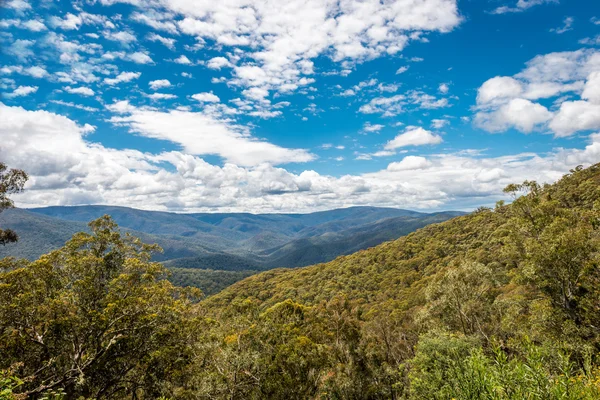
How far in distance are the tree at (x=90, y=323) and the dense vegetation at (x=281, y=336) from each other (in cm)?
8

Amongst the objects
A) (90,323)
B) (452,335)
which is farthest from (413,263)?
(90,323)

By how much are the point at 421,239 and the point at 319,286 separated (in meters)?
62.1

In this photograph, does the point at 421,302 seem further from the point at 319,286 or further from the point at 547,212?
Result: the point at 319,286

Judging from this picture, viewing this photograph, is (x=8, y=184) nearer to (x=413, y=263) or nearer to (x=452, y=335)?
(x=452, y=335)

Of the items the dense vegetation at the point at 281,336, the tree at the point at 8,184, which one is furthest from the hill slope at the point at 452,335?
the tree at the point at 8,184

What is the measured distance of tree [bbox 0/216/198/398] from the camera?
16625mm

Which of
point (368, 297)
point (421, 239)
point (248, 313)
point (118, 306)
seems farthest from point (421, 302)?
point (421, 239)

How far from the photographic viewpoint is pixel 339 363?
3275 centimetres

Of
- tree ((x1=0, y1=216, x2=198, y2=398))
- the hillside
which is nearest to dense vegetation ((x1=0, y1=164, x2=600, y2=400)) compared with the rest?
tree ((x1=0, y1=216, x2=198, y2=398))

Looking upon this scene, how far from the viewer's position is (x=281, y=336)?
3069 centimetres

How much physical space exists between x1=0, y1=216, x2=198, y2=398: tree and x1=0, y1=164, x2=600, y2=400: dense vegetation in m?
0.08

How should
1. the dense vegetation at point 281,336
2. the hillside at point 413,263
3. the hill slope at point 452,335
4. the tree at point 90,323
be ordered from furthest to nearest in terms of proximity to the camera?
the hillside at point 413,263 < the hill slope at point 452,335 < the tree at point 90,323 < the dense vegetation at point 281,336

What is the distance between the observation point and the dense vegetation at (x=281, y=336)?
13.6 metres

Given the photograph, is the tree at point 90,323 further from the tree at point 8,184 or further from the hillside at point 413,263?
the hillside at point 413,263
